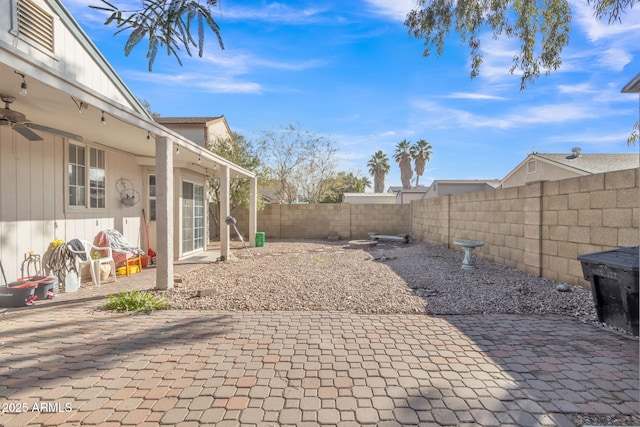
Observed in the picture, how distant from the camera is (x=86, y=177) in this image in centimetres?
650

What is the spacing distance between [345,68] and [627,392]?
8032 millimetres

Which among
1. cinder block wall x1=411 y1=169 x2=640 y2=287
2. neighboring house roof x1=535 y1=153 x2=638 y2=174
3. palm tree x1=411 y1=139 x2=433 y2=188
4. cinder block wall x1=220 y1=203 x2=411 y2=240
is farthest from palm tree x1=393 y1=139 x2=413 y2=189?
cinder block wall x1=411 y1=169 x2=640 y2=287

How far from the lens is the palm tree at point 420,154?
125 ft

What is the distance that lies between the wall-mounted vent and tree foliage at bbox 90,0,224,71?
15.1 ft

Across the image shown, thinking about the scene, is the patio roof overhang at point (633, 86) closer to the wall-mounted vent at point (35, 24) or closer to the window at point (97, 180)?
the wall-mounted vent at point (35, 24)

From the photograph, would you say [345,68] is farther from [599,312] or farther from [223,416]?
[223,416]

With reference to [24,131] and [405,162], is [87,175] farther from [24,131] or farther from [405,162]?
[405,162]

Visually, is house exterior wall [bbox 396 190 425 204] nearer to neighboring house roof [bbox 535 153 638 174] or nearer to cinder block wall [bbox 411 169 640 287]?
neighboring house roof [bbox 535 153 638 174]

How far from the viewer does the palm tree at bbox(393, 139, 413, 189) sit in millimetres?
38781

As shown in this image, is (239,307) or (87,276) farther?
(87,276)

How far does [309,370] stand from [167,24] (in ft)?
9.88

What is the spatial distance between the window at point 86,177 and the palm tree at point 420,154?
118 ft

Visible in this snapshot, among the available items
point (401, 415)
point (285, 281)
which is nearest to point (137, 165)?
point (285, 281)

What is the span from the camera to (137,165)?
8.30 meters
